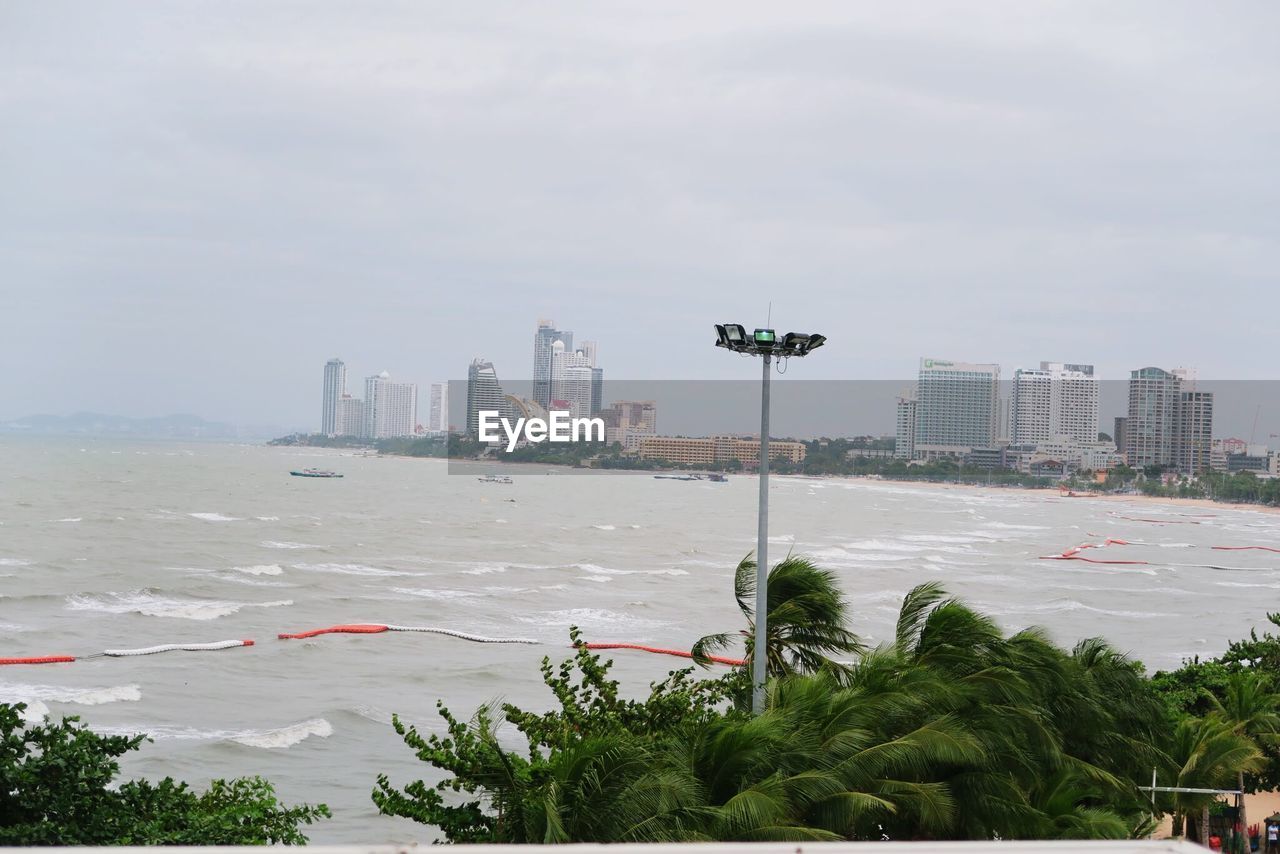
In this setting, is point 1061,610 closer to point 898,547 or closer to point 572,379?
point 898,547

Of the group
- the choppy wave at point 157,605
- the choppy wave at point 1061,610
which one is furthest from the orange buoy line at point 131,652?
the choppy wave at point 1061,610

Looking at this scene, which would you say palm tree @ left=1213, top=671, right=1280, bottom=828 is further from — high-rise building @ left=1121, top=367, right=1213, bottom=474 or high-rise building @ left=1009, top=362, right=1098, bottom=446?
high-rise building @ left=1009, top=362, right=1098, bottom=446

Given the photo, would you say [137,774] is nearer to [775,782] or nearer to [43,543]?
[775,782]

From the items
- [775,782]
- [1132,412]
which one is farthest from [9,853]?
[1132,412]

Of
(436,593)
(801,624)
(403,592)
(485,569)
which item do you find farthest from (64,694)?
(485,569)

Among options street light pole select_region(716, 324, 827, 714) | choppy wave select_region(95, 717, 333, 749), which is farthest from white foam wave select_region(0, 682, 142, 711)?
street light pole select_region(716, 324, 827, 714)
